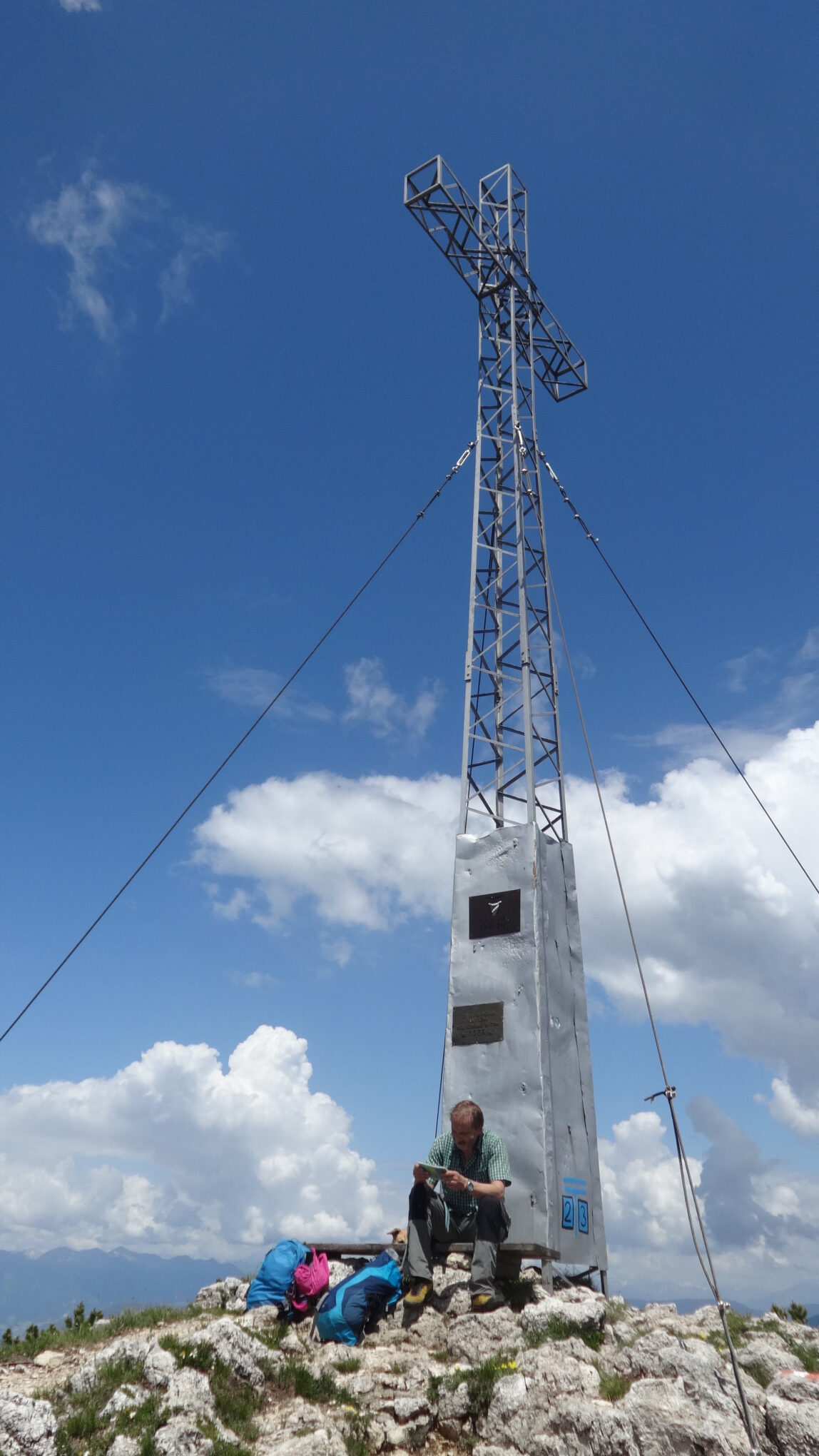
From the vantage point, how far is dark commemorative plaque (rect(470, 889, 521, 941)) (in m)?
11.8

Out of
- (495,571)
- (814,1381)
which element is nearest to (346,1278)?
(814,1381)

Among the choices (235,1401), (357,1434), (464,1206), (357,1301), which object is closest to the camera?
(357,1434)

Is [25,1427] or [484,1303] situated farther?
[484,1303]

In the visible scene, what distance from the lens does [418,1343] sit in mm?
7945

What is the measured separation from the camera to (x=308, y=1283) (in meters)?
8.70

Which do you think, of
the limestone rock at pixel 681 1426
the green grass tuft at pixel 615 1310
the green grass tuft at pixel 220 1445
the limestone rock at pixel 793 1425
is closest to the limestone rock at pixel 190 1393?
the green grass tuft at pixel 220 1445

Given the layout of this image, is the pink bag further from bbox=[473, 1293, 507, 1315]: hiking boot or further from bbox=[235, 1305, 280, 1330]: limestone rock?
bbox=[473, 1293, 507, 1315]: hiking boot

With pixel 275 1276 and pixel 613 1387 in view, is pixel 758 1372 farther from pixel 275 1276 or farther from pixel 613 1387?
pixel 275 1276

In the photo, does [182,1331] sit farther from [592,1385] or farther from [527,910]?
[527,910]

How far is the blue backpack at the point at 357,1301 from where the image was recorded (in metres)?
8.01

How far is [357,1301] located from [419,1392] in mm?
1575

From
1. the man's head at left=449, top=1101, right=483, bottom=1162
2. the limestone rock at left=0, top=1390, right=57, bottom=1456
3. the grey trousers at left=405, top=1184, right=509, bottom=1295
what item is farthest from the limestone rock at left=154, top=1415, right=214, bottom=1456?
the man's head at left=449, top=1101, right=483, bottom=1162

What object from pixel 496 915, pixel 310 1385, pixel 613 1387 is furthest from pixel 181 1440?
pixel 496 915

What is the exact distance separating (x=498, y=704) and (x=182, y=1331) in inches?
365
